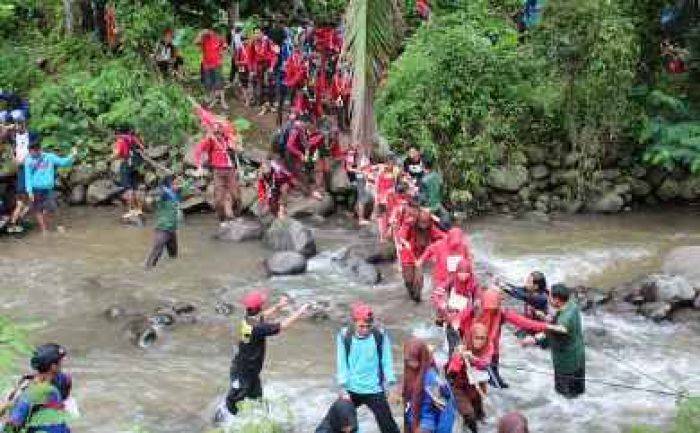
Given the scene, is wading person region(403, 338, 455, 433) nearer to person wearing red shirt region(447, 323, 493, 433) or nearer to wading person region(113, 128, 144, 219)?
person wearing red shirt region(447, 323, 493, 433)

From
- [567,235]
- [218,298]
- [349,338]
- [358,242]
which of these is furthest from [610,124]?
[349,338]

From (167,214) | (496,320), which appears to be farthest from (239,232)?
(496,320)

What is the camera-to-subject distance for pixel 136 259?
44.6 feet

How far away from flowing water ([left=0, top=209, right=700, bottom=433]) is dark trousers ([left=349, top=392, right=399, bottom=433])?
1102 mm

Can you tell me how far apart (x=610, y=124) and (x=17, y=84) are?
10.1 metres

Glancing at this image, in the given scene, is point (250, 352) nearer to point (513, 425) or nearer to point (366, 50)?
point (366, 50)

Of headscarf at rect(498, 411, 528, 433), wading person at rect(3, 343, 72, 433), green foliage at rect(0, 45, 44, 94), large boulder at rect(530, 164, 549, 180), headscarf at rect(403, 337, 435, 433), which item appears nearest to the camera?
wading person at rect(3, 343, 72, 433)

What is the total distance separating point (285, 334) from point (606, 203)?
715 centimetres

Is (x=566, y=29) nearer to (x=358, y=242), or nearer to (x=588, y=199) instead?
(x=588, y=199)

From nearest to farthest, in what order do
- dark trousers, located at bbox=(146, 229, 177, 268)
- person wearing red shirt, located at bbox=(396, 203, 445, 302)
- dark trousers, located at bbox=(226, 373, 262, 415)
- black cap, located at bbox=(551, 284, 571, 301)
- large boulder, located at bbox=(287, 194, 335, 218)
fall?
dark trousers, located at bbox=(226, 373, 262, 415) → black cap, located at bbox=(551, 284, 571, 301) → person wearing red shirt, located at bbox=(396, 203, 445, 302) → dark trousers, located at bbox=(146, 229, 177, 268) → large boulder, located at bbox=(287, 194, 335, 218)

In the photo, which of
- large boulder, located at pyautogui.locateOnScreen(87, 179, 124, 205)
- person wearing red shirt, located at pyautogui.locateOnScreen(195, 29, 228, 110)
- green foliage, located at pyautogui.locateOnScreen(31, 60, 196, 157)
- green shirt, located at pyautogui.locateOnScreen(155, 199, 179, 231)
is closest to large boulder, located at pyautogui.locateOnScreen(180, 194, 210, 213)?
large boulder, located at pyautogui.locateOnScreen(87, 179, 124, 205)

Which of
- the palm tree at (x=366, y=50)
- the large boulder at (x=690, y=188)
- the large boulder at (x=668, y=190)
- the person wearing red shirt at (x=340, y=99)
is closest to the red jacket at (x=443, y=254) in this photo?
the palm tree at (x=366, y=50)

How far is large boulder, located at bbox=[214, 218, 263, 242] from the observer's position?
14.5m

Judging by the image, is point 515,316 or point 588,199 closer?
point 515,316
